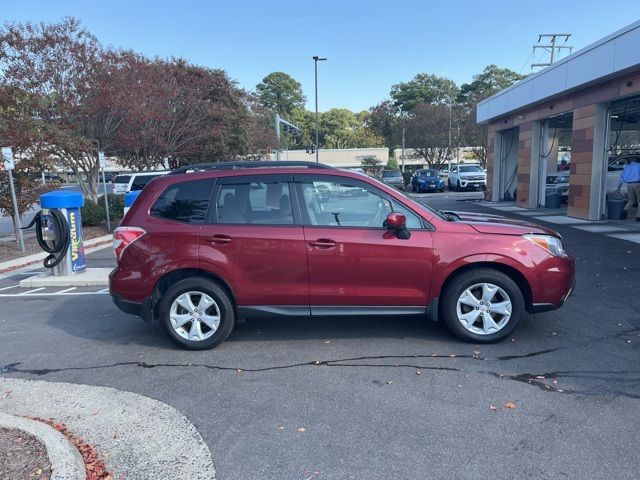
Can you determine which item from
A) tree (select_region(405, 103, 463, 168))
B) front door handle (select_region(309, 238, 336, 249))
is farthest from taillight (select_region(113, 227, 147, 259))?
tree (select_region(405, 103, 463, 168))

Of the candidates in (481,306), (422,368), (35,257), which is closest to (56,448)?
(422,368)

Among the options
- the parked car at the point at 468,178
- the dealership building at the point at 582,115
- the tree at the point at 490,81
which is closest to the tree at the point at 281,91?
the tree at the point at 490,81

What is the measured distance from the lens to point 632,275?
809cm

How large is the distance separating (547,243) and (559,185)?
17.1 m

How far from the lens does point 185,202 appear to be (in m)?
5.31

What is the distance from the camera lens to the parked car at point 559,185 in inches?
797

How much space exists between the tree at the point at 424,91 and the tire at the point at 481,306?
65.8 meters

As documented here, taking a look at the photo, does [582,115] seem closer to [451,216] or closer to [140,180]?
[451,216]

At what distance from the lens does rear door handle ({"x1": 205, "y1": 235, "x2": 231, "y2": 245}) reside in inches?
201

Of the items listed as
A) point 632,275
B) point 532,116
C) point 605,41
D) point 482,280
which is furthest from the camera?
point 532,116

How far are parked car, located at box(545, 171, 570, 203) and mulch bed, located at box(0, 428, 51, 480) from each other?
65.5 feet

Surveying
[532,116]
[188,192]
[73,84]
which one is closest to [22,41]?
[73,84]

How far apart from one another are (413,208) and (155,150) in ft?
60.2

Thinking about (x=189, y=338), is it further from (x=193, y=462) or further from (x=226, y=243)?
(x=193, y=462)
